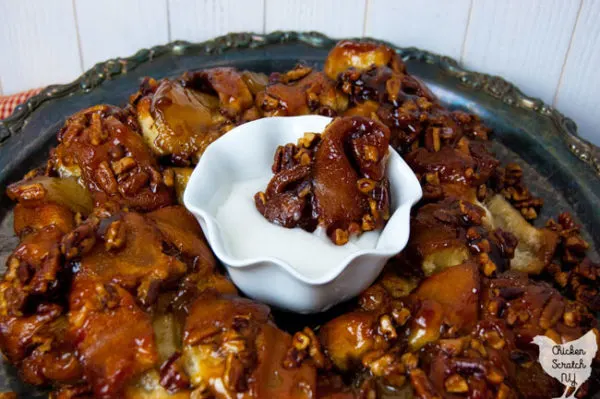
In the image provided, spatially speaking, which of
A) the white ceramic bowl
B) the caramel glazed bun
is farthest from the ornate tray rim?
the white ceramic bowl

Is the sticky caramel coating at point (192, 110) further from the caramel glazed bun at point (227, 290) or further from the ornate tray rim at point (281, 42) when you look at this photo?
the ornate tray rim at point (281, 42)

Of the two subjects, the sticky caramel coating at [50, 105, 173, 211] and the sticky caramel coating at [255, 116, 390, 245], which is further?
the sticky caramel coating at [50, 105, 173, 211]

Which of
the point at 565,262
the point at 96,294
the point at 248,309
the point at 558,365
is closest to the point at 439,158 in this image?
the point at 565,262

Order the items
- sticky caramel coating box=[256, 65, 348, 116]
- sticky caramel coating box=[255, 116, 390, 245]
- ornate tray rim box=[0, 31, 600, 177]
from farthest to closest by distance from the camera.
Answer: ornate tray rim box=[0, 31, 600, 177], sticky caramel coating box=[256, 65, 348, 116], sticky caramel coating box=[255, 116, 390, 245]

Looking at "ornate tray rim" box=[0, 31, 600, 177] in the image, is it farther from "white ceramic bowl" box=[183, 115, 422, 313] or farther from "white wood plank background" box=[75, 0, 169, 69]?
"white ceramic bowl" box=[183, 115, 422, 313]

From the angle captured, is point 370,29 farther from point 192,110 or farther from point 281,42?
point 192,110

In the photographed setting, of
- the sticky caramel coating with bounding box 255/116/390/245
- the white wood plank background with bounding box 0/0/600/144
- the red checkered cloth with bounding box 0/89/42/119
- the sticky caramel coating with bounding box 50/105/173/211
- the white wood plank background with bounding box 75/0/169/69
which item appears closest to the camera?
the sticky caramel coating with bounding box 255/116/390/245
